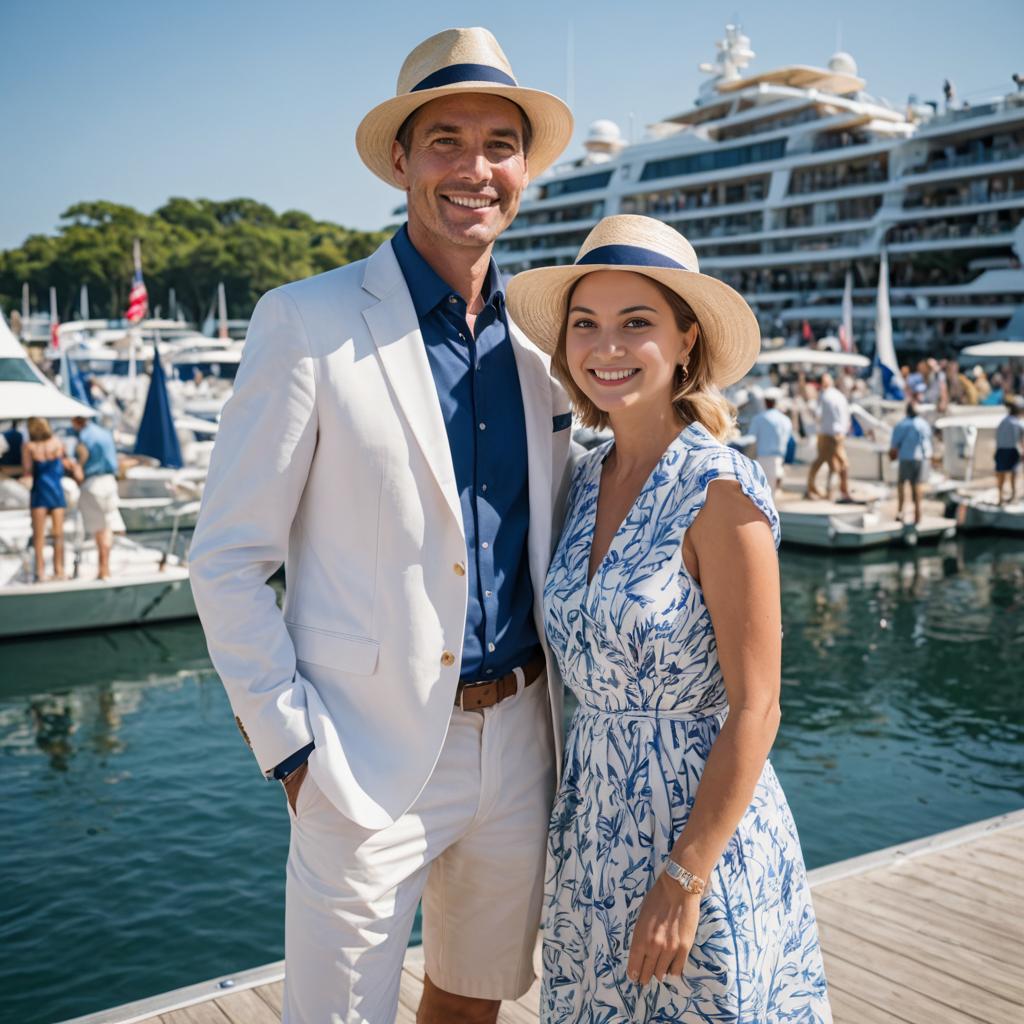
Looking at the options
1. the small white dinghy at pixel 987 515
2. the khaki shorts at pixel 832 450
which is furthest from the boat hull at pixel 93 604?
the small white dinghy at pixel 987 515

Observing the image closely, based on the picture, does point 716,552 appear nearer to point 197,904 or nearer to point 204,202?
point 197,904

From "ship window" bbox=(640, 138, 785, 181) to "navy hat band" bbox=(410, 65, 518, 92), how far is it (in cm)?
5789

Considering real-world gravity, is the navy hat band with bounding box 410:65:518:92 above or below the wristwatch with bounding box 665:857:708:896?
above

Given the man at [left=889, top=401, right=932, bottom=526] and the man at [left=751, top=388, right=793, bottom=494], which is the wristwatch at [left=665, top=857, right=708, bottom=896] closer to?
the man at [left=751, top=388, right=793, bottom=494]

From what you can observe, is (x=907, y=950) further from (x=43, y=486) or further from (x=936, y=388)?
(x=936, y=388)

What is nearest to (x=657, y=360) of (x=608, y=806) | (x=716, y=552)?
(x=716, y=552)

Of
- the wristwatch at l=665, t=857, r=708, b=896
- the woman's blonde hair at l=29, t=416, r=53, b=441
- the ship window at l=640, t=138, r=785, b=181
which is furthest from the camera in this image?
the ship window at l=640, t=138, r=785, b=181

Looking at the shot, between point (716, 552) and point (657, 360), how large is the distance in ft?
1.43

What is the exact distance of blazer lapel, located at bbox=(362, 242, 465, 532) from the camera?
207cm

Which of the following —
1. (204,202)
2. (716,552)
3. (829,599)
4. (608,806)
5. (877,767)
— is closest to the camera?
(716,552)

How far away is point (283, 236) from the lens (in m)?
69.9

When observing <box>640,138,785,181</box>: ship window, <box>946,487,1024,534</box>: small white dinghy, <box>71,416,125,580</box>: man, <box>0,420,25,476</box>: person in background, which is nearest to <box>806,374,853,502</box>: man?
<box>946,487,1024,534</box>: small white dinghy

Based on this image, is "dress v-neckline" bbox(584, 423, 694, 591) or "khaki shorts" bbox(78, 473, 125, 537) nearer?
"dress v-neckline" bbox(584, 423, 694, 591)

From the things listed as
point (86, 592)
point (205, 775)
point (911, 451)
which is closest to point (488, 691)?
point (205, 775)
